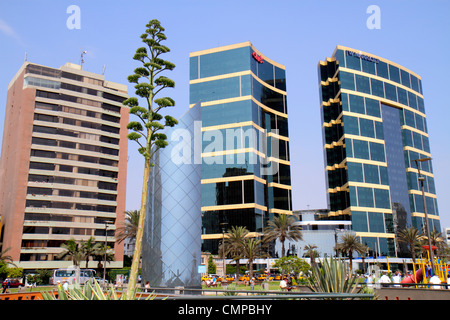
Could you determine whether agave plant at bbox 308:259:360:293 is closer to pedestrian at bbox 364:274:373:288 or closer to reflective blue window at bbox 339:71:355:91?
pedestrian at bbox 364:274:373:288

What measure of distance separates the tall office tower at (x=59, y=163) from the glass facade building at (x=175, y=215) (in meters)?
49.5

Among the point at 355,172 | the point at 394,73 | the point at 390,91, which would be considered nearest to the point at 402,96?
the point at 390,91

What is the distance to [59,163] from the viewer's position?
75562 millimetres

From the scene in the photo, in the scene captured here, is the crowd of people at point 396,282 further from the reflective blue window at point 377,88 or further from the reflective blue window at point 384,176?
the reflective blue window at point 377,88

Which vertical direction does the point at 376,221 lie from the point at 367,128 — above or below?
below

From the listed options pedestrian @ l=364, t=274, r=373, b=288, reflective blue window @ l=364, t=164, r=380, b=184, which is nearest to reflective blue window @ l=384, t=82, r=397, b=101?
reflective blue window @ l=364, t=164, r=380, b=184

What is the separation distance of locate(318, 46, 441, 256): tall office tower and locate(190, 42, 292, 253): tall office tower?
54.3 feet

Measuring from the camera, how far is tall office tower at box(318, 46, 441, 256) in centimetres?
10962

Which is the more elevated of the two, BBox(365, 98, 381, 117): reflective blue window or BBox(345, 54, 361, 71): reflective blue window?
BBox(345, 54, 361, 71): reflective blue window

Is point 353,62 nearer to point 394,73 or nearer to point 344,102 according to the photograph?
point 344,102

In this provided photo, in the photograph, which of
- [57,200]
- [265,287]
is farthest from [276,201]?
[265,287]

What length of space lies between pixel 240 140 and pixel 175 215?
79047 millimetres

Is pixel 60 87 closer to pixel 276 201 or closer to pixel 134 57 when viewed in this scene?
pixel 134 57

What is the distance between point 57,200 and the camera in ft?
243
